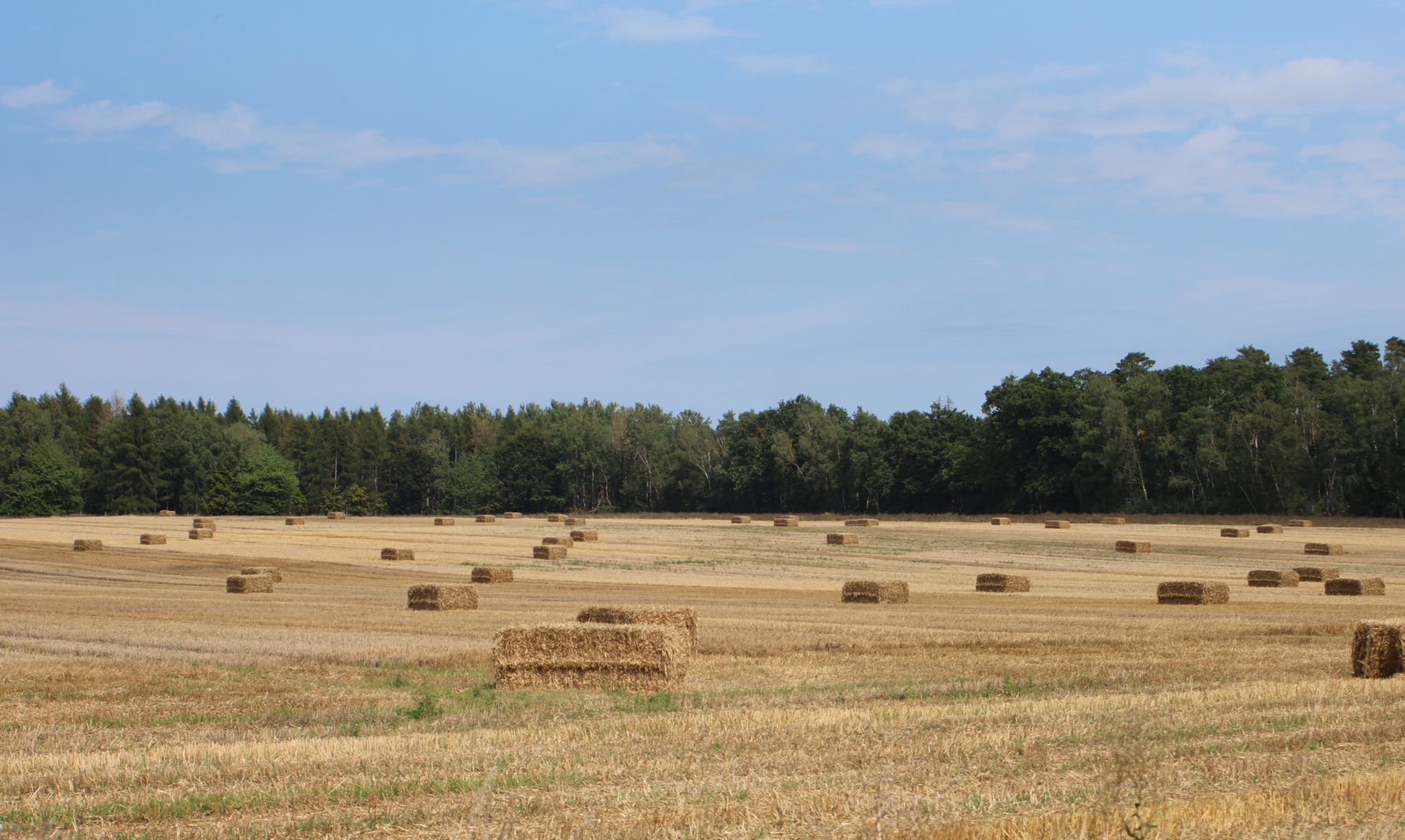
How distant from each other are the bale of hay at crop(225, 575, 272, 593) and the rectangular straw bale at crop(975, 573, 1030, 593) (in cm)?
1987

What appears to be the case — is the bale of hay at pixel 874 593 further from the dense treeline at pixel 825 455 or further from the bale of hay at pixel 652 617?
the dense treeline at pixel 825 455

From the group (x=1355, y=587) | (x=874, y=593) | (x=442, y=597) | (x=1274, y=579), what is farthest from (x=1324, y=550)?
(x=442, y=597)

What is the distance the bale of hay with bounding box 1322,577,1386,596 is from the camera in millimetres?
30469

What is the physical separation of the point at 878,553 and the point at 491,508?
9133 cm

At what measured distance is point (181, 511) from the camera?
124938mm

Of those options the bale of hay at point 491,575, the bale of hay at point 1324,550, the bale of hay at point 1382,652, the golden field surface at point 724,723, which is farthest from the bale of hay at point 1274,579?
the bale of hay at point 491,575

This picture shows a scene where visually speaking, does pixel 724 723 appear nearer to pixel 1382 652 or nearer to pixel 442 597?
pixel 1382 652

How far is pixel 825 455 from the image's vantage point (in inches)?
4786

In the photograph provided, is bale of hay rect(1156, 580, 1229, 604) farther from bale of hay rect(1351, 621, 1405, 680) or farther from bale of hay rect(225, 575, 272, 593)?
bale of hay rect(225, 575, 272, 593)

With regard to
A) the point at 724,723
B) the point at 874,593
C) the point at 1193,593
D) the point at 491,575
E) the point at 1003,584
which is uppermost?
the point at 724,723

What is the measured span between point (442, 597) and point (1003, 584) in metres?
15.9

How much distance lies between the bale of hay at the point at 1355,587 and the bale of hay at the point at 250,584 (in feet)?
94.2

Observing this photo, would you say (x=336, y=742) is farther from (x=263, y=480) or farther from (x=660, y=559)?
(x=263, y=480)

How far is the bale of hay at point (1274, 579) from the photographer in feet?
113
